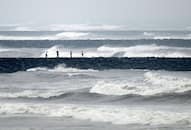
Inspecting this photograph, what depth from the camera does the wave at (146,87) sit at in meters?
31.9

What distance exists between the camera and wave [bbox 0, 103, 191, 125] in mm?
23625

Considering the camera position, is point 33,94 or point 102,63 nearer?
point 33,94

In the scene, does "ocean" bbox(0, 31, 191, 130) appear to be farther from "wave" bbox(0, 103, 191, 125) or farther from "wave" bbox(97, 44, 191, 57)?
"wave" bbox(97, 44, 191, 57)

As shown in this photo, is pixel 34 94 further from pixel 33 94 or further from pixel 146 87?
pixel 146 87

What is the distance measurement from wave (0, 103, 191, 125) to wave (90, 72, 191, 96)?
475cm

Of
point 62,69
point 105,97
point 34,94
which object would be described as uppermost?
Result: point 62,69

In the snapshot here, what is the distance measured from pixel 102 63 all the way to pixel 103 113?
79.1 feet

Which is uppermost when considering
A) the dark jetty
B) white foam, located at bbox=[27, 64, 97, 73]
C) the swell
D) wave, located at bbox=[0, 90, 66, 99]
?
the dark jetty

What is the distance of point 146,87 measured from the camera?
3344cm

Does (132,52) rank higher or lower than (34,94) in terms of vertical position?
higher

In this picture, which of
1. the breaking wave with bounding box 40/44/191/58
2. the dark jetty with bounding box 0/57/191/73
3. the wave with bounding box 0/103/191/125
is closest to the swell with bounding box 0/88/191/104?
the wave with bounding box 0/103/191/125

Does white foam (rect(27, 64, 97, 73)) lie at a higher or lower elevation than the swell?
higher

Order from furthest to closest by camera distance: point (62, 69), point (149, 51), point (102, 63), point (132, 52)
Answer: point (149, 51)
point (132, 52)
point (102, 63)
point (62, 69)

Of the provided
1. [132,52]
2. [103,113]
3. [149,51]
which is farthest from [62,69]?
[149,51]
